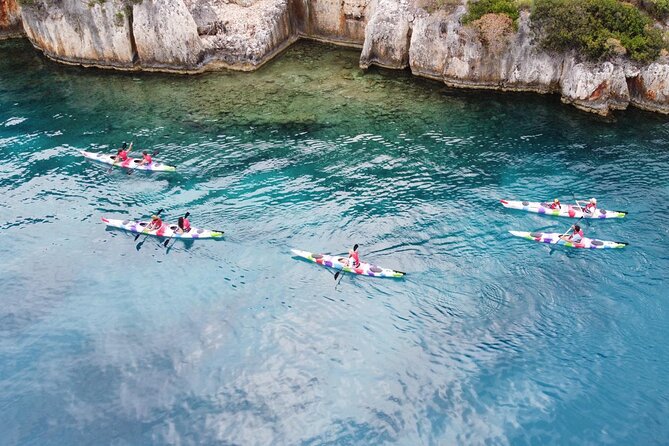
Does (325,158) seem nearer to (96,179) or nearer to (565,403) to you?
(96,179)

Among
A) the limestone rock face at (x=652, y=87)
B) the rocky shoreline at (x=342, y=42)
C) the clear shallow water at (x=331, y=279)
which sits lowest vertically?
the clear shallow water at (x=331, y=279)

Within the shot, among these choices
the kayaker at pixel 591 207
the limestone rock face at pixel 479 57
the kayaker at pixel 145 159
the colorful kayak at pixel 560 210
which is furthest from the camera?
the limestone rock face at pixel 479 57

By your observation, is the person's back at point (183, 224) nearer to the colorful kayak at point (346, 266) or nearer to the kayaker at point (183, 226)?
the kayaker at point (183, 226)

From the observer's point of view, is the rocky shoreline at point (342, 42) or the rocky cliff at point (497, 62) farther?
the rocky shoreline at point (342, 42)

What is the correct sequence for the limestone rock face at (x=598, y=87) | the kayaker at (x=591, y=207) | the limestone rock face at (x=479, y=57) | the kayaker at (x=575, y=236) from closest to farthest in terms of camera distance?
the kayaker at (x=575, y=236), the kayaker at (x=591, y=207), the limestone rock face at (x=598, y=87), the limestone rock face at (x=479, y=57)

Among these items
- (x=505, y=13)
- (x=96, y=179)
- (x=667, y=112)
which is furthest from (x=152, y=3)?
(x=667, y=112)

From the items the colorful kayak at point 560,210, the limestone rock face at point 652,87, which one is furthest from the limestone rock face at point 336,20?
the colorful kayak at point 560,210

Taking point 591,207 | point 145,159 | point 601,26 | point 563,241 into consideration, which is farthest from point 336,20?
point 563,241
